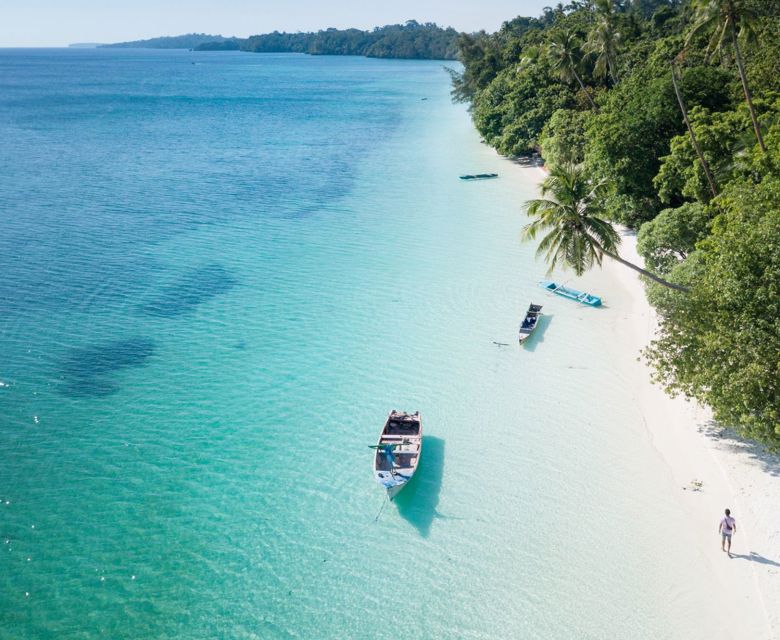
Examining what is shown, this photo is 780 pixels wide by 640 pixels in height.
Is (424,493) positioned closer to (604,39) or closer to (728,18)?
(728,18)

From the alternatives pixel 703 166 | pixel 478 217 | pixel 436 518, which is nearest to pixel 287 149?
pixel 478 217

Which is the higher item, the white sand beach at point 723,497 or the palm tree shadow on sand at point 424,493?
the white sand beach at point 723,497

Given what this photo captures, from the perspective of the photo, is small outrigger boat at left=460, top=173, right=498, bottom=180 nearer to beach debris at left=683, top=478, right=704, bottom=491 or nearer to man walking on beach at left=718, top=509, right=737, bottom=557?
beach debris at left=683, top=478, right=704, bottom=491

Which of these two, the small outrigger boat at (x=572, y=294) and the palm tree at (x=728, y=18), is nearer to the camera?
the palm tree at (x=728, y=18)

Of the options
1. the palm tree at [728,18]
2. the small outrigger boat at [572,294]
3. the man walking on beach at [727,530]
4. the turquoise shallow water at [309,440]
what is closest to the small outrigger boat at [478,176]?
the turquoise shallow water at [309,440]

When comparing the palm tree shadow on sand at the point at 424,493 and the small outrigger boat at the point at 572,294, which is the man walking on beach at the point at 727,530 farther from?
the small outrigger boat at the point at 572,294

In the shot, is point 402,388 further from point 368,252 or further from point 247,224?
point 247,224
